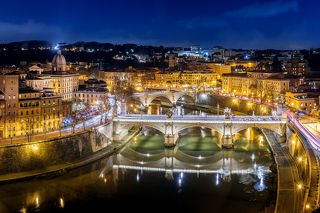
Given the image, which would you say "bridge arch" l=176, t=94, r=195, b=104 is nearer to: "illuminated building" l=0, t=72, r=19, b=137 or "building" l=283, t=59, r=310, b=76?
"building" l=283, t=59, r=310, b=76

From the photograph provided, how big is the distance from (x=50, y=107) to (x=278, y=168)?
60.3 feet

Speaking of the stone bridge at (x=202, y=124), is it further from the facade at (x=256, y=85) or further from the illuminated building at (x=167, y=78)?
the illuminated building at (x=167, y=78)

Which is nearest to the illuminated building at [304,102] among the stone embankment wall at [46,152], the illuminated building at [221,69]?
the stone embankment wall at [46,152]

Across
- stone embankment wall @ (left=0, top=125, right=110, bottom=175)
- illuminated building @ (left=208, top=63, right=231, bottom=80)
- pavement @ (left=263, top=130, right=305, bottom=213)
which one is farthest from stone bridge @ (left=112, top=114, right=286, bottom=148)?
illuminated building @ (left=208, top=63, right=231, bottom=80)

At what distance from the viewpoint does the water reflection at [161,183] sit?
21859 millimetres

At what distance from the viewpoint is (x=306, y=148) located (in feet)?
75.7

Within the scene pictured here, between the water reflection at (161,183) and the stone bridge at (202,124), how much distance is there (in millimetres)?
1134

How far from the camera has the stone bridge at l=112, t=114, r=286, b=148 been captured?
33.7m

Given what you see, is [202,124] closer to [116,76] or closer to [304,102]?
[304,102]

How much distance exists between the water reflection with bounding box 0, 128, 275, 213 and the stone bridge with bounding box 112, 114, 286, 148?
1134mm

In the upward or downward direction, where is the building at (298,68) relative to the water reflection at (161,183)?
upward

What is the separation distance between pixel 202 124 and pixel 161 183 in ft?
31.8

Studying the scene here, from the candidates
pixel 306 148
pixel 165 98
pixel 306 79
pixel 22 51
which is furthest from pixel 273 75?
pixel 22 51

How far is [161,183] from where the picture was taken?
25.4 metres
